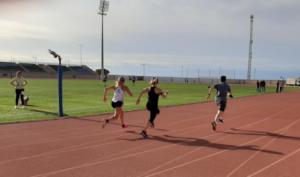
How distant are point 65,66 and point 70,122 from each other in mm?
117012

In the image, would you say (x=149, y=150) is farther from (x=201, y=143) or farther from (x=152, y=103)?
(x=152, y=103)

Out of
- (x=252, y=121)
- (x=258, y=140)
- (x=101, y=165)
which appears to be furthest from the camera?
(x=252, y=121)

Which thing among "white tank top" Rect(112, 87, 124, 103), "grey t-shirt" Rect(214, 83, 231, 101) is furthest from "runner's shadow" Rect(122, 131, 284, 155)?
"grey t-shirt" Rect(214, 83, 231, 101)

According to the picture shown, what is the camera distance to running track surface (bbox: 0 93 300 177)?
8.60 m

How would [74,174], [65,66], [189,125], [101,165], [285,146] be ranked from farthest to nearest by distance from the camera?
[65,66] < [189,125] < [285,146] < [101,165] < [74,174]

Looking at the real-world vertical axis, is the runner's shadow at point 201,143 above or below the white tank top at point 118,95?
below

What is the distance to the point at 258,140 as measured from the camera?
Answer: 41.3ft

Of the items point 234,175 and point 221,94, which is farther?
point 221,94

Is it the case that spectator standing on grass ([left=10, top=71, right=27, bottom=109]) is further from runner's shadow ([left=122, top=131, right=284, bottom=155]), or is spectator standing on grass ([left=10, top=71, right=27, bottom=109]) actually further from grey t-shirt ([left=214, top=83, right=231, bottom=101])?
runner's shadow ([left=122, top=131, right=284, bottom=155])

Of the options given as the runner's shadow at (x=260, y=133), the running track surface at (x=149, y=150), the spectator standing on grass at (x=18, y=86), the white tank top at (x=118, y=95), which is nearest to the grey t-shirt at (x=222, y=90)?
the running track surface at (x=149, y=150)

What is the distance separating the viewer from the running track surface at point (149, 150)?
28.2 ft

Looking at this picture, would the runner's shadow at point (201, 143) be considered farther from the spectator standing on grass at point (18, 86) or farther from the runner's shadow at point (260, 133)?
the spectator standing on grass at point (18, 86)

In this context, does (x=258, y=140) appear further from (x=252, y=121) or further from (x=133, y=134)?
(x=252, y=121)

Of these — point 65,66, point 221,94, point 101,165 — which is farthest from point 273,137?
point 65,66
